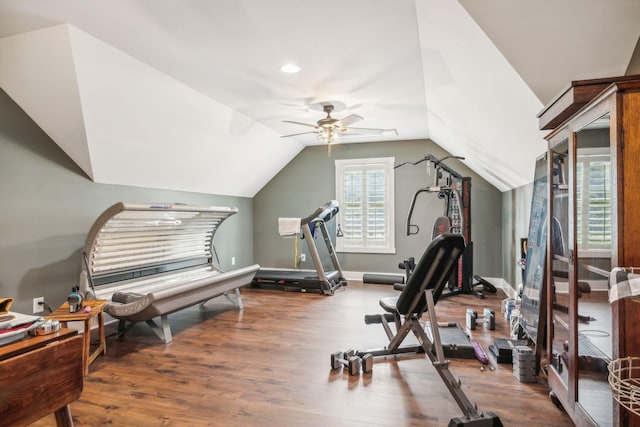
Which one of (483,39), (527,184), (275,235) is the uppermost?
(483,39)

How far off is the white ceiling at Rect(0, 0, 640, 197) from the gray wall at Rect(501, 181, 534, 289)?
33 centimetres

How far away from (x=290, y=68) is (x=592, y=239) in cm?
272

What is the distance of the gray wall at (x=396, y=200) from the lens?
19.5 ft

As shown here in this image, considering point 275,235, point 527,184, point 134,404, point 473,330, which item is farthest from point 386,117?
point 134,404

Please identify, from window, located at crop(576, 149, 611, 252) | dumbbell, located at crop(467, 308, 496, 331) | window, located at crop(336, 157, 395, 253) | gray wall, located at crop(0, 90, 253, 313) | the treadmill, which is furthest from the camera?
window, located at crop(336, 157, 395, 253)

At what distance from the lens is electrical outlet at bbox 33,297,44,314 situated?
10.4 feet

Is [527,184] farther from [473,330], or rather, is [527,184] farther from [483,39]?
[483,39]

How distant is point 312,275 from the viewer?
19.4 feet

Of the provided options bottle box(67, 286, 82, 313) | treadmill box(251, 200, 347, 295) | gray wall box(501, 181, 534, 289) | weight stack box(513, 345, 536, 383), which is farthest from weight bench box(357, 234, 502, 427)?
treadmill box(251, 200, 347, 295)

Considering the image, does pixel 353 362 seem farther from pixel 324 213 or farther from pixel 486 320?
pixel 324 213

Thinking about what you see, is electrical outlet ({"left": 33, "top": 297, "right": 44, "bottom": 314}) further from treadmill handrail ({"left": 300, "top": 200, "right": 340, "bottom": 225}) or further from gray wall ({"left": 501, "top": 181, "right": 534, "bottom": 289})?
gray wall ({"left": 501, "top": 181, "right": 534, "bottom": 289})

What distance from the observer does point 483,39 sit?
85.2 inches

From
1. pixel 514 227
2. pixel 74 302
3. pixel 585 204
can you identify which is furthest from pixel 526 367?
pixel 74 302

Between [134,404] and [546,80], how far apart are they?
358 centimetres
